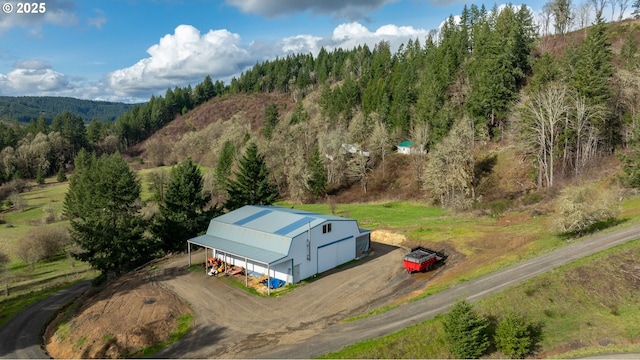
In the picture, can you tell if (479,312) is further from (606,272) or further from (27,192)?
(27,192)

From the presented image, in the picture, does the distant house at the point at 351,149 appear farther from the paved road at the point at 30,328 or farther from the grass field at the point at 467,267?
the paved road at the point at 30,328

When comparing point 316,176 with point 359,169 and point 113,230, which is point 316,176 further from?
point 113,230

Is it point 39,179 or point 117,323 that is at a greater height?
point 39,179

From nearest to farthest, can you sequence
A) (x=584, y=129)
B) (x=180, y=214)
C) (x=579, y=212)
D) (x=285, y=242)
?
1. (x=579, y=212)
2. (x=285, y=242)
3. (x=180, y=214)
4. (x=584, y=129)

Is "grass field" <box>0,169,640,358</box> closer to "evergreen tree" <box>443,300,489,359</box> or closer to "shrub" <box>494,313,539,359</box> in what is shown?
"evergreen tree" <box>443,300,489,359</box>

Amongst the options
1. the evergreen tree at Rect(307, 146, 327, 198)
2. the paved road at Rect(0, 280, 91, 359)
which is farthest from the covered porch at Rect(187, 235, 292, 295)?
the evergreen tree at Rect(307, 146, 327, 198)

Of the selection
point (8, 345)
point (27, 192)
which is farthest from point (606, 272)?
point (27, 192)

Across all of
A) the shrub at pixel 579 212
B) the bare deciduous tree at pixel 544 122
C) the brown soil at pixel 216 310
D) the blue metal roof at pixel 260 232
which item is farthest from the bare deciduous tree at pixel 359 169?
the shrub at pixel 579 212

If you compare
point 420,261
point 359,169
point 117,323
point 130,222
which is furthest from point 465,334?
point 359,169
